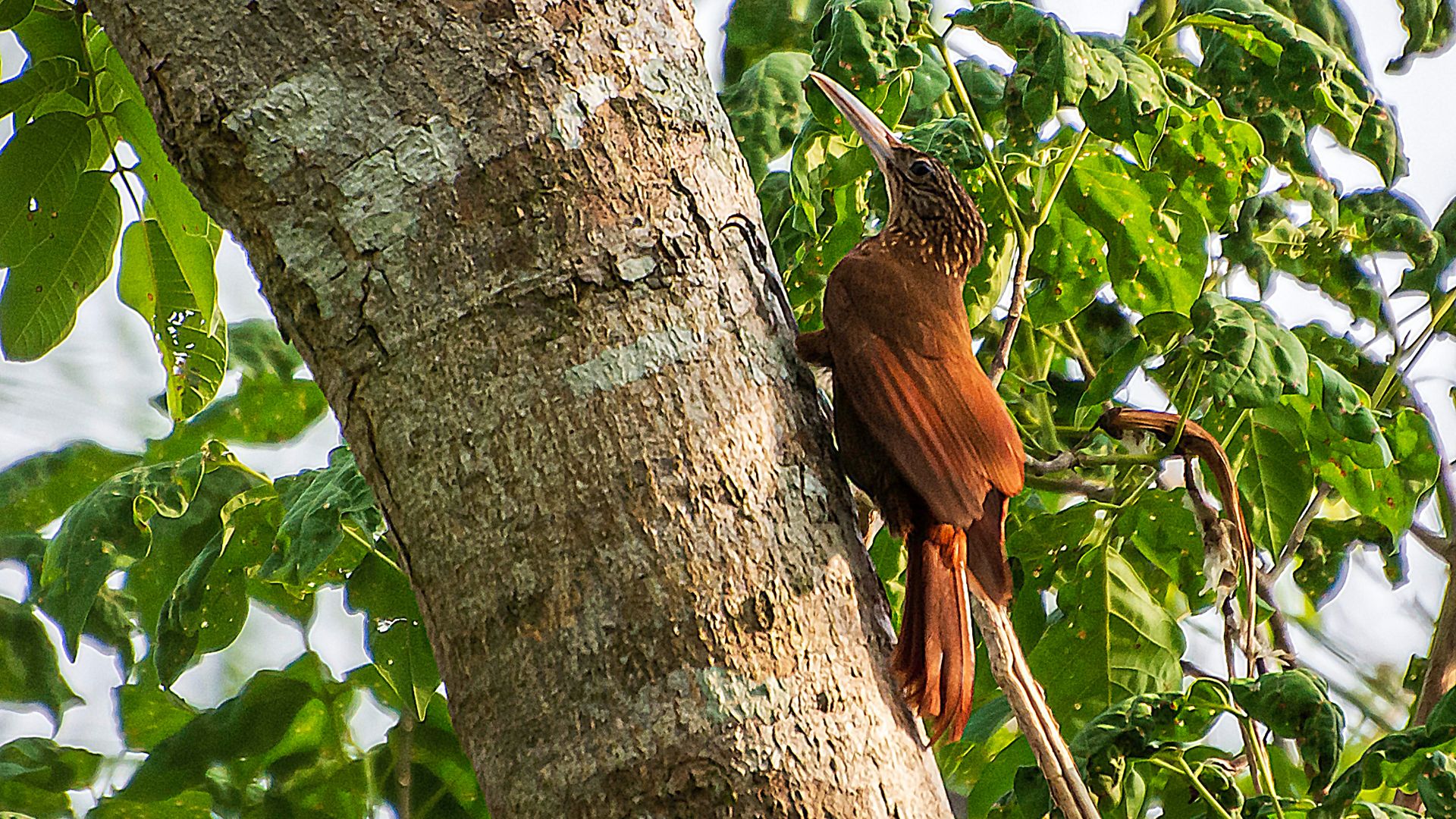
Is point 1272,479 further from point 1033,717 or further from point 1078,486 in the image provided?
point 1033,717

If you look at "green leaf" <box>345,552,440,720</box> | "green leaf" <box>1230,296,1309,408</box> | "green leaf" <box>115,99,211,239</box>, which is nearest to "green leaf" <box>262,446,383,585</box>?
"green leaf" <box>345,552,440,720</box>

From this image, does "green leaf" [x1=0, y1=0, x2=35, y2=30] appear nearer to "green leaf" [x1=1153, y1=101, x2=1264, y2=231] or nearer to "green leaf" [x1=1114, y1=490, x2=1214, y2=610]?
"green leaf" [x1=1153, y1=101, x2=1264, y2=231]

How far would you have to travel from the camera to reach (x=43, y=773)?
2.25 metres

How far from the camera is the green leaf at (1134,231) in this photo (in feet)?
6.04

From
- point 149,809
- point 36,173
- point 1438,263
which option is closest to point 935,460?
point 1438,263

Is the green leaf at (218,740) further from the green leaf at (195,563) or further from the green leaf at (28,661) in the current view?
the green leaf at (28,661)

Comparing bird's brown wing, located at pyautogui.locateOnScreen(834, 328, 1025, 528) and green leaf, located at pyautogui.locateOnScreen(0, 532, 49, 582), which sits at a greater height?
green leaf, located at pyautogui.locateOnScreen(0, 532, 49, 582)

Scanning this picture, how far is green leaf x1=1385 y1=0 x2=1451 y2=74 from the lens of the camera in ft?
6.27

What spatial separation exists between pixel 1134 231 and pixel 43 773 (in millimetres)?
1936

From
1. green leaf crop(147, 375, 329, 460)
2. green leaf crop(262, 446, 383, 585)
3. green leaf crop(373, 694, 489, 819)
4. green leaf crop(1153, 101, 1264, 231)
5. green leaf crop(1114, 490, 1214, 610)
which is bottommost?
green leaf crop(1114, 490, 1214, 610)

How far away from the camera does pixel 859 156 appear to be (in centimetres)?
191

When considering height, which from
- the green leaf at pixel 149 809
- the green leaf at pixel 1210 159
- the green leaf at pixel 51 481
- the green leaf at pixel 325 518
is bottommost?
the green leaf at pixel 1210 159

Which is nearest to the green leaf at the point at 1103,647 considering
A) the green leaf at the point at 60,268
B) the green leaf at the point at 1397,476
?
the green leaf at the point at 1397,476

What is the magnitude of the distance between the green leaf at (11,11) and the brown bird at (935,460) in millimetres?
935
